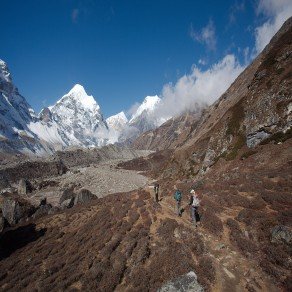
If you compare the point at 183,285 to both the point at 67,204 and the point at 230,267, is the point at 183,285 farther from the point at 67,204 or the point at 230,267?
the point at 67,204

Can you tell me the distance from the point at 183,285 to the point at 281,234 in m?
7.27

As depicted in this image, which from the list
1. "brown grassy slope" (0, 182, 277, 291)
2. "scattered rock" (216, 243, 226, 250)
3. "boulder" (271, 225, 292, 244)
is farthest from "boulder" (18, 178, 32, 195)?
"boulder" (271, 225, 292, 244)

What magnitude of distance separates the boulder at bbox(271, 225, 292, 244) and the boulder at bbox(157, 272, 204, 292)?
6.10 m

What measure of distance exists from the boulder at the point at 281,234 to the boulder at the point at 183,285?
20.0 ft

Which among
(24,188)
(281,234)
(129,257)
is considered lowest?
(281,234)

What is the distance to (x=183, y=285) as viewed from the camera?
15812 mm

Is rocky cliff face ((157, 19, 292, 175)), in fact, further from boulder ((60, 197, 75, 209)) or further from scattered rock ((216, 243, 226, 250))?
scattered rock ((216, 243, 226, 250))

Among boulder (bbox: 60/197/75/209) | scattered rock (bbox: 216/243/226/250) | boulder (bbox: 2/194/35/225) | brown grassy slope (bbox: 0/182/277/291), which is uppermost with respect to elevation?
boulder (bbox: 2/194/35/225)

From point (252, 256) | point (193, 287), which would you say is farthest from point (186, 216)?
point (193, 287)

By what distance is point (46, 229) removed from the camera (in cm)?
3841

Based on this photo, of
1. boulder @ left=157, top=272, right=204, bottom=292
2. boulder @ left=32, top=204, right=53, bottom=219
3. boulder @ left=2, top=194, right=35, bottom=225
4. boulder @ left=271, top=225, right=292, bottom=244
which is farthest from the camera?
boulder @ left=32, top=204, right=53, bottom=219

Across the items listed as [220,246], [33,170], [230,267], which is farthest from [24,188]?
[230,267]

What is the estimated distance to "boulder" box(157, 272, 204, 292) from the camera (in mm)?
15519

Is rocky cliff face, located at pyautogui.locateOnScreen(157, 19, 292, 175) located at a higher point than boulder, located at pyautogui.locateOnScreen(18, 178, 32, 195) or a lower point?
lower
